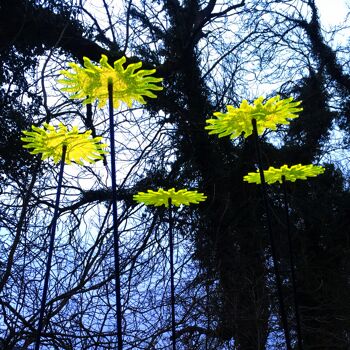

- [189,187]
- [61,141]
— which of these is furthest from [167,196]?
[189,187]

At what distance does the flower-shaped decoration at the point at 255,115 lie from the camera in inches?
34.4

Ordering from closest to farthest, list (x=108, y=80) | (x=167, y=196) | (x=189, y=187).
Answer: (x=108, y=80), (x=167, y=196), (x=189, y=187)

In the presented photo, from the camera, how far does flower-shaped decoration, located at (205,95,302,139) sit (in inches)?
34.4

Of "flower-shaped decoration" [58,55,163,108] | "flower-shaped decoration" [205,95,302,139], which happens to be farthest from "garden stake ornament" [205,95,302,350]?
"flower-shaped decoration" [58,55,163,108]

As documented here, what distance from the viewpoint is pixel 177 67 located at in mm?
2668

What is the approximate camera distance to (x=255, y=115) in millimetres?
873

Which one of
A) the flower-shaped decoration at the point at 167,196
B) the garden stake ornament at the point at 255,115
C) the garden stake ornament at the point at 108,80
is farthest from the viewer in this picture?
the flower-shaped decoration at the point at 167,196

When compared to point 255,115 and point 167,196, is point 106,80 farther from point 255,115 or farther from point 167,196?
point 167,196

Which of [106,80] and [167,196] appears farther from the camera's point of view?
[167,196]

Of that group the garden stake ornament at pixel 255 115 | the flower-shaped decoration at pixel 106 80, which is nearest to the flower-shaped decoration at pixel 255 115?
the garden stake ornament at pixel 255 115

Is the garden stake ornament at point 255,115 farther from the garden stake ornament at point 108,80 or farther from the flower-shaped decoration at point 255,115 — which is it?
the garden stake ornament at point 108,80

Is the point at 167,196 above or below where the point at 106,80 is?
below

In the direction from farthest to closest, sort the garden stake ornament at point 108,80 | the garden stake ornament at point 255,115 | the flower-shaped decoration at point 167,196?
the flower-shaped decoration at point 167,196 < the garden stake ornament at point 255,115 < the garden stake ornament at point 108,80

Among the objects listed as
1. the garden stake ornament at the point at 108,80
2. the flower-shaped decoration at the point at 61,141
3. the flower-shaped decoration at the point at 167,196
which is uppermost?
the garden stake ornament at the point at 108,80
